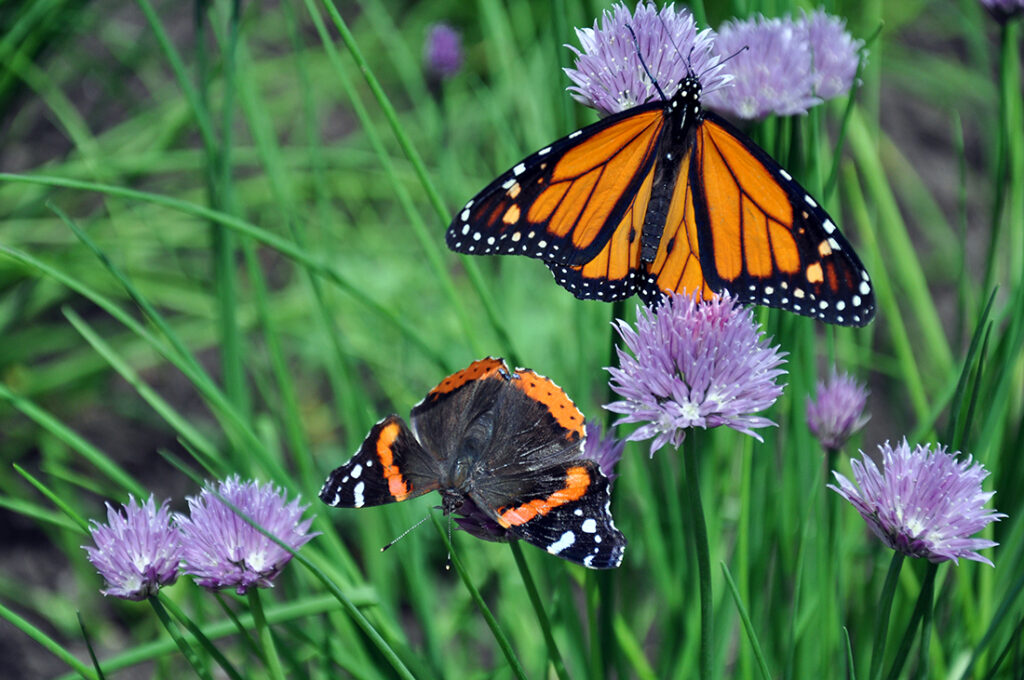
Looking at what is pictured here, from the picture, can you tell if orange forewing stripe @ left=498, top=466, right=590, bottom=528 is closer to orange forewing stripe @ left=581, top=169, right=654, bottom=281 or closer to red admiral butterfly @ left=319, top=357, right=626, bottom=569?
red admiral butterfly @ left=319, top=357, right=626, bottom=569

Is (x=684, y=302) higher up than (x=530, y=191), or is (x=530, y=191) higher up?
(x=530, y=191)

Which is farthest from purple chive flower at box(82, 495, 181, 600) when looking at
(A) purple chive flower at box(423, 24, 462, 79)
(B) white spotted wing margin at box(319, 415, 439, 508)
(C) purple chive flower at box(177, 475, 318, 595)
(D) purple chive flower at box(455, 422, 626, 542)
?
(A) purple chive flower at box(423, 24, 462, 79)

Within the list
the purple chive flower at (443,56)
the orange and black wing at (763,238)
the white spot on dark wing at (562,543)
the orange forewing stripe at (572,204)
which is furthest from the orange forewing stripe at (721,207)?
the purple chive flower at (443,56)

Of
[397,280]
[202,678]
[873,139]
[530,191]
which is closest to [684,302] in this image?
[530,191]

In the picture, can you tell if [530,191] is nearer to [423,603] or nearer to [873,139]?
[423,603]

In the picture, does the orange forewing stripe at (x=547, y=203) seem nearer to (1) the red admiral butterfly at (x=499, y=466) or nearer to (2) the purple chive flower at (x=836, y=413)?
(1) the red admiral butterfly at (x=499, y=466)

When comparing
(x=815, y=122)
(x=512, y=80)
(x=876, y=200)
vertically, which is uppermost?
(x=512, y=80)

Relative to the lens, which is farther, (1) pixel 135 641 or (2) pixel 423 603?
(1) pixel 135 641
